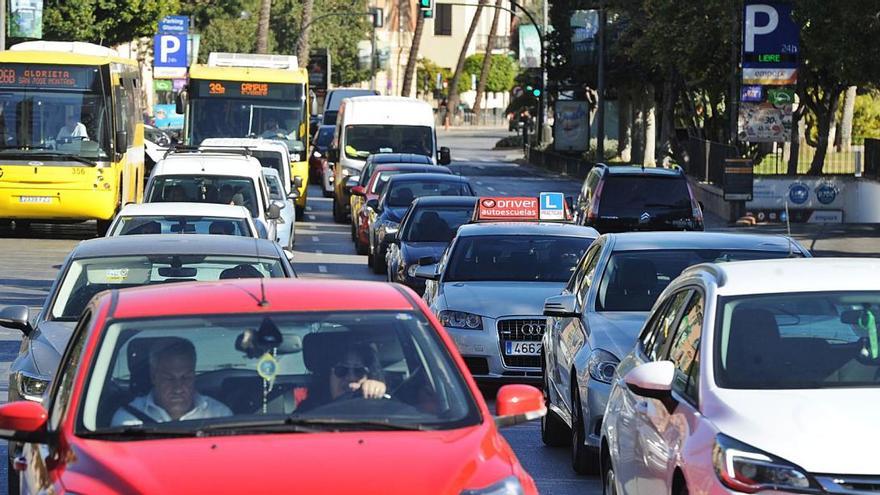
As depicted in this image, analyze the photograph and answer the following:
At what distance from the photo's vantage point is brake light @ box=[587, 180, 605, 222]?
24.0 meters

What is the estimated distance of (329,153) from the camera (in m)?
41.0

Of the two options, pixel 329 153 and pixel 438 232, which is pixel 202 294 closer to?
pixel 438 232

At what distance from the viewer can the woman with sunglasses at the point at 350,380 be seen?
6.30m

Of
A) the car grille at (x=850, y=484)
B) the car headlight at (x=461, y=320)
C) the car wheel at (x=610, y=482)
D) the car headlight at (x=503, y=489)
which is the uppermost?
the car headlight at (x=503, y=489)

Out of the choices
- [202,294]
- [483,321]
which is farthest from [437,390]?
[483,321]

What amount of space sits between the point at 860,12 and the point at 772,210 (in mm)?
5245

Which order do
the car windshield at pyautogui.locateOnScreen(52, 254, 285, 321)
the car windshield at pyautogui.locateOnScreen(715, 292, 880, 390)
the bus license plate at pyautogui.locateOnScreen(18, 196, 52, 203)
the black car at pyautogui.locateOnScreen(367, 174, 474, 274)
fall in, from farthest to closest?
the bus license plate at pyautogui.locateOnScreen(18, 196, 52, 203) < the black car at pyautogui.locateOnScreen(367, 174, 474, 274) < the car windshield at pyautogui.locateOnScreen(52, 254, 285, 321) < the car windshield at pyautogui.locateOnScreen(715, 292, 880, 390)

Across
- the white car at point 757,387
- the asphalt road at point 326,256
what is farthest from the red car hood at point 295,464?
the asphalt road at point 326,256

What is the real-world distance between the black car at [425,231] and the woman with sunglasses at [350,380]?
1507 centimetres

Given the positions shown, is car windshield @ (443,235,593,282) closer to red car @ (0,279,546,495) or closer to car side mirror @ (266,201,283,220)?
car side mirror @ (266,201,283,220)

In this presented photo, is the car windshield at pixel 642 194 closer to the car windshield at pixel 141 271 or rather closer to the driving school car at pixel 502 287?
the driving school car at pixel 502 287

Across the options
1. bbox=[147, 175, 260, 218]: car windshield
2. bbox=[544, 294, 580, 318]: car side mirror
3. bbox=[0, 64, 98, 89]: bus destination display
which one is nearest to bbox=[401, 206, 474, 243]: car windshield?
bbox=[147, 175, 260, 218]: car windshield

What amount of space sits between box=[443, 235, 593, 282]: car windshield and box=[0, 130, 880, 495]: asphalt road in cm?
145

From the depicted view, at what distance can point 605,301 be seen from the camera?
11766mm
